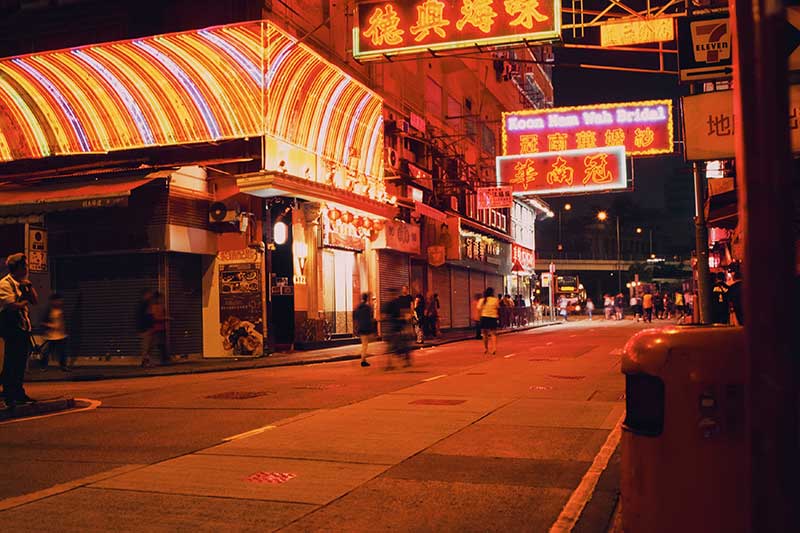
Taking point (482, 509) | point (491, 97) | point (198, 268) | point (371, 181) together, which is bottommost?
point (482, 509)

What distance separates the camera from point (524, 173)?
2984cm

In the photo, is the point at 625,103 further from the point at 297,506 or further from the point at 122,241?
the point at 297,506

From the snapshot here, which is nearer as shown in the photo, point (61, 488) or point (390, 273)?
point (61, 488)

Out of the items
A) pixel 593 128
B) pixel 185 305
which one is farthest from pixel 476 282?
pixel 185 305

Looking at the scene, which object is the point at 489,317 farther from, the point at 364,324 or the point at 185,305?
the point at 185,305

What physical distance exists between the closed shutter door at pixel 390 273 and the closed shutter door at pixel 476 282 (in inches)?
456

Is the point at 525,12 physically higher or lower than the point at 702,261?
higher

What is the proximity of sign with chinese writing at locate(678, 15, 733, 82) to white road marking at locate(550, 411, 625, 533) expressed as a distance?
4.96 meters

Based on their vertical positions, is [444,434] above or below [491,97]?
below

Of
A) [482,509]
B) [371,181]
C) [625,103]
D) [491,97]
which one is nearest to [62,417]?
[482,509]

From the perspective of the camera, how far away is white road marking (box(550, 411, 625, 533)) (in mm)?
5364

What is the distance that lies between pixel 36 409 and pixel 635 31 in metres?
13.1

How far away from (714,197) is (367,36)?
8.48 m

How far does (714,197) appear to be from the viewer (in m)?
11.4
